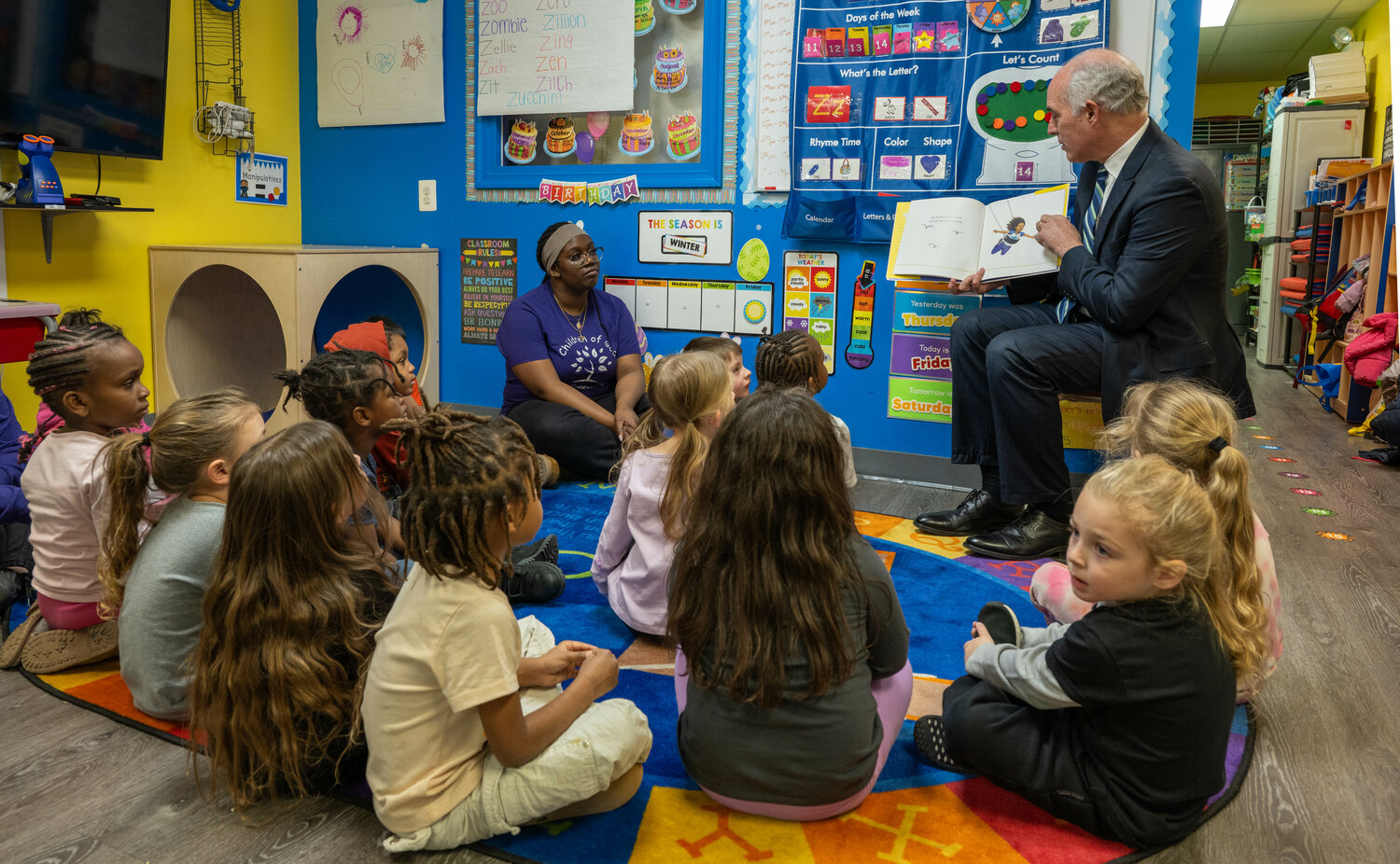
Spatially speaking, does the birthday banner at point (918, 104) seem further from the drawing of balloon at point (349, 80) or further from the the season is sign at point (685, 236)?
the drawing of balloon at point (349, 80)

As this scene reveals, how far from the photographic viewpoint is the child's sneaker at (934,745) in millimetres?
1565

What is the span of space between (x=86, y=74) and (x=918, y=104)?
2982 mm

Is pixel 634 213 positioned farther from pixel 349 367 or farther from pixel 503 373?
pixel 349 367

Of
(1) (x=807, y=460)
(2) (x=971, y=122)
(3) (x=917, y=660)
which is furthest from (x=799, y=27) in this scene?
(1) (x=807, y=460)

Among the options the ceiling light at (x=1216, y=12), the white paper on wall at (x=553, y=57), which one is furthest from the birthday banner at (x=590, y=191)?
the ceiling light at (x=1216, y=12)

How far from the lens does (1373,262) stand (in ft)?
15.9

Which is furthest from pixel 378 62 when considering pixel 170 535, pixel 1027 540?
pixel 1027 540

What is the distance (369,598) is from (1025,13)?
8.93ft

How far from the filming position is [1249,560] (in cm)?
150

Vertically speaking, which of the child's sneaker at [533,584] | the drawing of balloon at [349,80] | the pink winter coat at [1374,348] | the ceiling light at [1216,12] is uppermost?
the ceiling light at [1216,12]

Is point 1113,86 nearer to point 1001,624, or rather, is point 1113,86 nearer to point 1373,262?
point 1001,624

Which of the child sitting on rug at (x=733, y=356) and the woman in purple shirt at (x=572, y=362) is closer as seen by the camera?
the child sitting on rug at (x=733, y=356)

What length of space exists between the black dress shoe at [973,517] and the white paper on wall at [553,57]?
201 centimetres

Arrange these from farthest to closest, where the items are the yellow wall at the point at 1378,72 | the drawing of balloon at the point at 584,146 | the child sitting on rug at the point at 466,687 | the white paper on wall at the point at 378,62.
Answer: the yellow wall at the point at 1378,72
the white paper on wall at the point at 378,62
the drawing of balloon at the point at 584,146
the child sitting on rug at the point at 466,687
